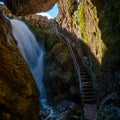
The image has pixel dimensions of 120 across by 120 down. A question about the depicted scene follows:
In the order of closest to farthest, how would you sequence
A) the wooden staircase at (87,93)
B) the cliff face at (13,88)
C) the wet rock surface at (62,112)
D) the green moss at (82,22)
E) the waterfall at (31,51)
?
the cliff face at (13,88), the wooden staircase at (87,93), the wet rock surface at (62,112), the green moss at (82,22), the waterfall at (31,51)

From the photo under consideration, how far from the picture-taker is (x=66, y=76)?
55.9ft

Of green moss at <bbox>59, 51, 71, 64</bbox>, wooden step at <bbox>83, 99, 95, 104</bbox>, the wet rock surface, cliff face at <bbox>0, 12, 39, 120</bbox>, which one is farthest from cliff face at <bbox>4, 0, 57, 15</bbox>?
the wet rock surface

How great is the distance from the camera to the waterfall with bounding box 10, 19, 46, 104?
810 inches

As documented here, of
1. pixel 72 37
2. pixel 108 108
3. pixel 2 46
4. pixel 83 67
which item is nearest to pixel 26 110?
pixel 2 46

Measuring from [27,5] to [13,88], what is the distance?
4.38 metres

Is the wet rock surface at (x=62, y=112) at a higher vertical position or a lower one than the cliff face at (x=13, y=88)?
lower

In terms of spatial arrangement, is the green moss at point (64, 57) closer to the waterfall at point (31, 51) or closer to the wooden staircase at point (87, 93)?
the wooden staircase at point (87, 93)

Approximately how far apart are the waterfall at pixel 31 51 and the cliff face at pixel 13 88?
6.46 meters

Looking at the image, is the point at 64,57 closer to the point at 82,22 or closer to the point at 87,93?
the point at 82,22

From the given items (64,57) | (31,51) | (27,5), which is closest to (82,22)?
(64,57)

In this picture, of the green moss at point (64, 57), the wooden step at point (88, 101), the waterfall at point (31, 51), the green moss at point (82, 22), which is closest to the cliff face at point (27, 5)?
the green moss at point (82, 22)

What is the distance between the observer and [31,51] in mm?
24516

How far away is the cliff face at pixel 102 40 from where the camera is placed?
9.38 m

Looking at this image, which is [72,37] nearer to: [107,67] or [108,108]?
[107,67]
